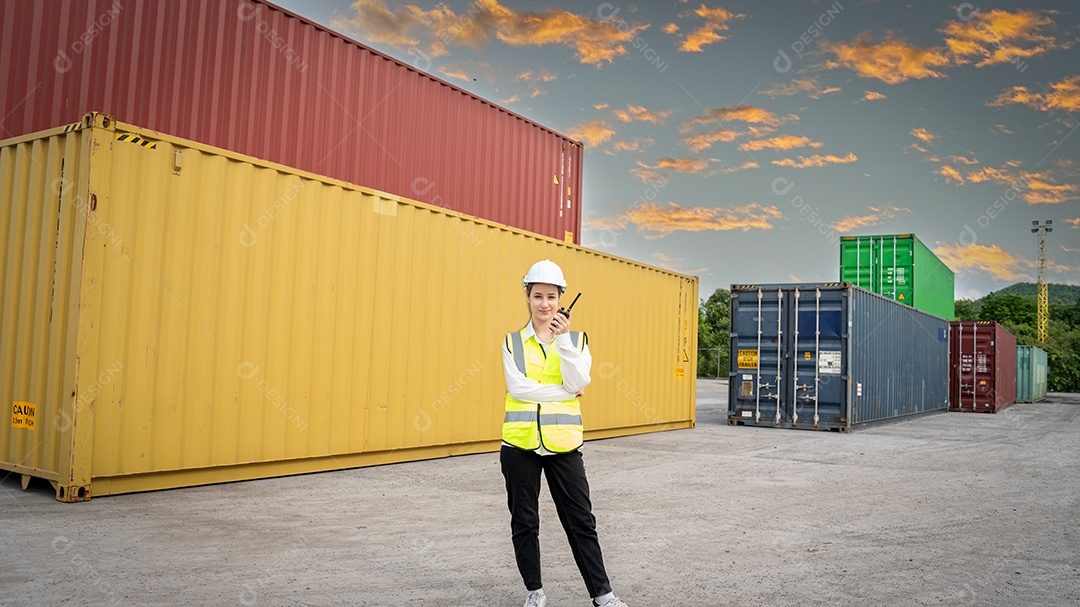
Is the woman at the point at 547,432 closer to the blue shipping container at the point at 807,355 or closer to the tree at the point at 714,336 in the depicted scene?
the blue shipping container at the point at 807,355

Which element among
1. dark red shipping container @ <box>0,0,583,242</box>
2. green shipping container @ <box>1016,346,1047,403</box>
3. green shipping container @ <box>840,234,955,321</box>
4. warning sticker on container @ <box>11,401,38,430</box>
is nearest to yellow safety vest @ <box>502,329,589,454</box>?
warning sticker on container @ <box>11,401,38,430</box>

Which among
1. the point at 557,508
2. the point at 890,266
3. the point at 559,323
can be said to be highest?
the point at 890,266

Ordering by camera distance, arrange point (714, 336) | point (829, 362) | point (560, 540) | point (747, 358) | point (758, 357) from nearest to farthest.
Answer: point (560, 540) → point (829, 362) → point (758, 357) → point (747, 358) → point (714, 336)

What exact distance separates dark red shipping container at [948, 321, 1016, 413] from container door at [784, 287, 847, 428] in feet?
39.0

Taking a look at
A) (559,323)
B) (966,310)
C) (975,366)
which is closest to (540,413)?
(559,323)

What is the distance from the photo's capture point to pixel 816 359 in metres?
15.7

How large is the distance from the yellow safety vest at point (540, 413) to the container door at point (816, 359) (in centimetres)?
1300

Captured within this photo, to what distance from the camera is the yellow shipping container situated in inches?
256

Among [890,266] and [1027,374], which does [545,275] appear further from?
[1027,374]

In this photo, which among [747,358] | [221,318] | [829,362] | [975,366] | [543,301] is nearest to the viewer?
[543,301]

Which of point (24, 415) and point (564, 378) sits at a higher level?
point (564, 378)

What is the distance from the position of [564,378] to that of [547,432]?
0.86 feet

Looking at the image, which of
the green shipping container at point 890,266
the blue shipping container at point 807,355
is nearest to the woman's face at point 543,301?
the blue shipping container at point 807,355

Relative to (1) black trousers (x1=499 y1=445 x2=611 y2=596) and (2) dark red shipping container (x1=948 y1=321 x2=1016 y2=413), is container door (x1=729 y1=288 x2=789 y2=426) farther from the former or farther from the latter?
(1) black trousers (x1=499 y1=445 x2=611 y2=596)
